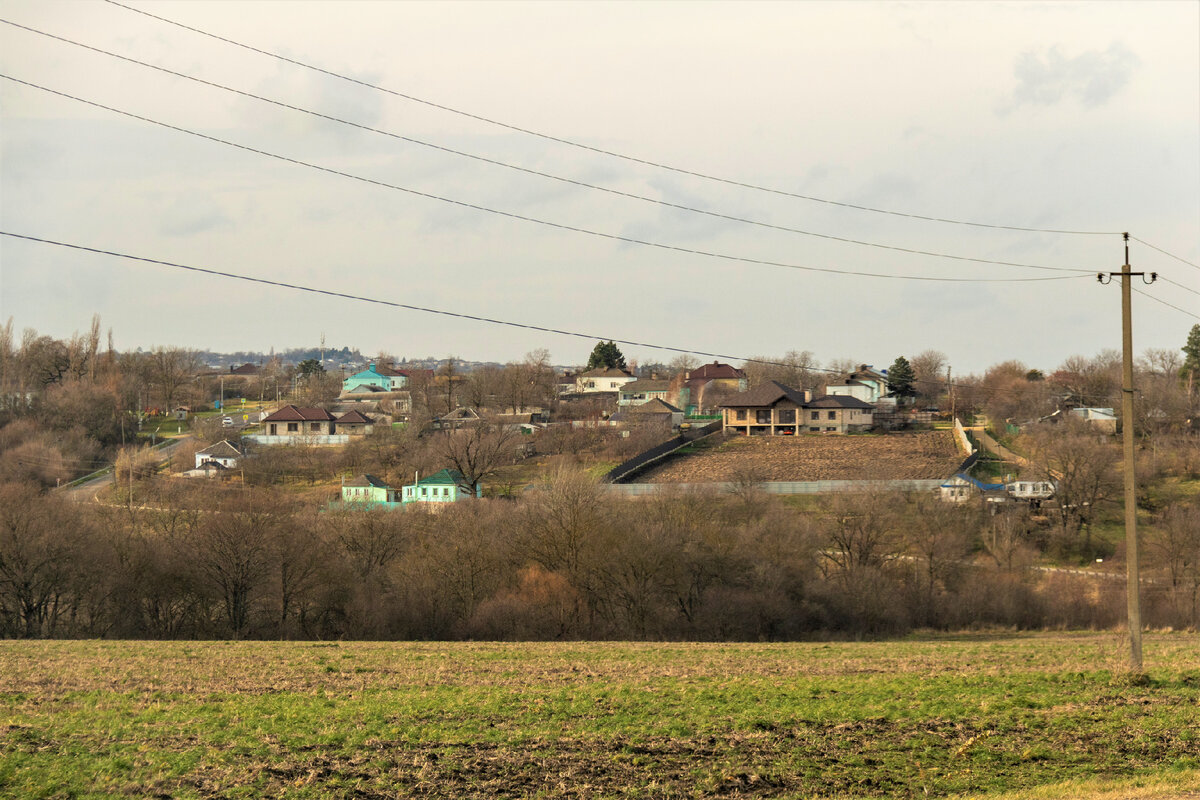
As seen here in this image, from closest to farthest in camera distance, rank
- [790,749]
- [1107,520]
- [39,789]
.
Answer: [39,789], [790,749], [1107,520]

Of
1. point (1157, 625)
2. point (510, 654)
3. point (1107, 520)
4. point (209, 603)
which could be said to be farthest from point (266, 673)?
point (1107, 520)

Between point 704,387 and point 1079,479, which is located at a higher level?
point 704,387

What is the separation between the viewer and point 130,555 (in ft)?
130

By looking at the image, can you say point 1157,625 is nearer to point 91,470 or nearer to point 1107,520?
point 1107,520

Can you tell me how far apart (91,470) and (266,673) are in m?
79.9

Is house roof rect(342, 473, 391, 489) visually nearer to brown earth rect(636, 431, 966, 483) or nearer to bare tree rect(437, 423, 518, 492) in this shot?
bare tree rect(437, 423, 518, 492)

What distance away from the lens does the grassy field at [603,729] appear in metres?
12.1

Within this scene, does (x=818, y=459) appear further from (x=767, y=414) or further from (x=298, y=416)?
(x=298, y=416)

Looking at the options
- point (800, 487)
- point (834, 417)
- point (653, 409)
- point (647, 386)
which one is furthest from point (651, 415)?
point (647, 386)

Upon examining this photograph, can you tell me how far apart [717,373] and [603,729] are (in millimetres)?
135088

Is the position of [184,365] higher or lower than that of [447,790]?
higher

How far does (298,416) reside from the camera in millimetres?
106125

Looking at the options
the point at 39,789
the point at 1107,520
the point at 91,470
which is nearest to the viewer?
the point at 39,789

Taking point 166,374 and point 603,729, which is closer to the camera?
point 603,729
